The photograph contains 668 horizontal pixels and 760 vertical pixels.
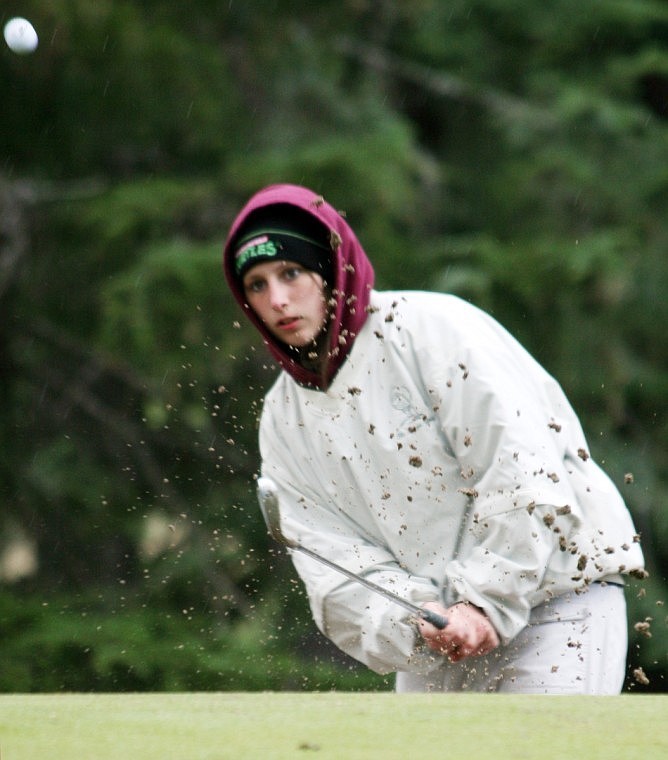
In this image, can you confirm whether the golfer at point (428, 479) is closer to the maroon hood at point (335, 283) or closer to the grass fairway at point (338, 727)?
the maroon hood at point (335, 283)

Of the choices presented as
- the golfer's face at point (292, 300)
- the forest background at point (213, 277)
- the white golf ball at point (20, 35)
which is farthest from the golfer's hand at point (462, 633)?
the white golf ball at point (20, 35)

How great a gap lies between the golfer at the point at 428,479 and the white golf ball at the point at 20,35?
362 cm

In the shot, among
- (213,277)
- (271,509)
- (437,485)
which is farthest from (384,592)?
(213,277)

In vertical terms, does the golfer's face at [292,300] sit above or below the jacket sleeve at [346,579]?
above

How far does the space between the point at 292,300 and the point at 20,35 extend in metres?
4.01

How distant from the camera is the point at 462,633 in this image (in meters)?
3.09

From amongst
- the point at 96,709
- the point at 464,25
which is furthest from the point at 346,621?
the point at 464,25

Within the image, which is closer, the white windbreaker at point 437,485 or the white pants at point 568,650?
the white windbreaker at point 437,485

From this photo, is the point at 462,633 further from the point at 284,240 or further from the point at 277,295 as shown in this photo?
the point at 284,240

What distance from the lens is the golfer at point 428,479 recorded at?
10.2ft

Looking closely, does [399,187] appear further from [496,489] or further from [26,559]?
[496,489]

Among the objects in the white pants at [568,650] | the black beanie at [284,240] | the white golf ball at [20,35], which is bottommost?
the white pants at [568,650]

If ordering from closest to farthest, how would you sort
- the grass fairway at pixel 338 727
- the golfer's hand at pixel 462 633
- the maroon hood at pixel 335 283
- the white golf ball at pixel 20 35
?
the grass fairway at pixel 338 727, the golfer's hand at pixel 462 633, the maroon hood at pixel 335 283, the white golf ball at pixel 20 35

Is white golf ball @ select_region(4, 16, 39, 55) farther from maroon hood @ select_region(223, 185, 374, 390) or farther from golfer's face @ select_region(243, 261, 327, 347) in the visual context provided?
golfer's face @ select_region(243, 261, 327, 347)
